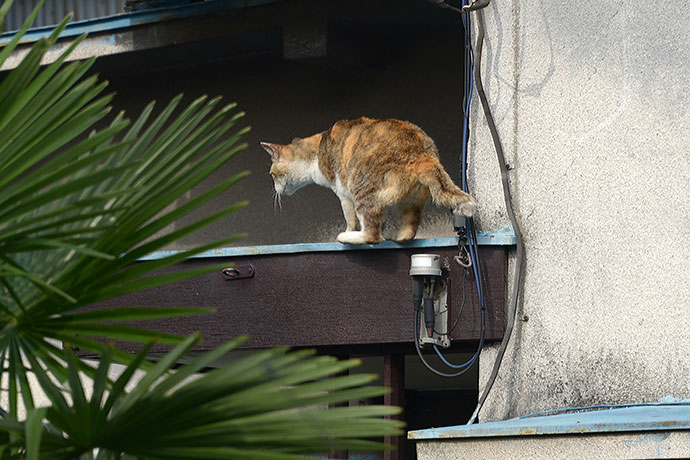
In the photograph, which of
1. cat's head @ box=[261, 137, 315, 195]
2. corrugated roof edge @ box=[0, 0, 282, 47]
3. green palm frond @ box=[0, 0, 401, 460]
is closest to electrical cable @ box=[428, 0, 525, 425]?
cat's head @ box=[261, 137, 315, 195]

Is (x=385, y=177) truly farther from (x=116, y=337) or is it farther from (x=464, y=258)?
(x=116, y=337)

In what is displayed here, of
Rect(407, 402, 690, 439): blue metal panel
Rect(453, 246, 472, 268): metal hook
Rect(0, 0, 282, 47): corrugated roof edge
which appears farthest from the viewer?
Rect(0, 0, 282, 47): corrugated roof edge

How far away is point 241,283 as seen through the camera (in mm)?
7371

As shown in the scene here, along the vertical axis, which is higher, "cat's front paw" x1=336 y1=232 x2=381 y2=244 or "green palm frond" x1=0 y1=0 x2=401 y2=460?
"cat's front paw" x1=336 y1=232 x2=381 y2=244

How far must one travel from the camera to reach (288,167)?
8.05m

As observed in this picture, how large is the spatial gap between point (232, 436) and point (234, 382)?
108 millimetres

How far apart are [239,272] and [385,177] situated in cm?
120

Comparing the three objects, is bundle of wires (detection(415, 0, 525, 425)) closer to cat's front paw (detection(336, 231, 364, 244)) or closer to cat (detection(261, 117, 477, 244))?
cat (detection(261, 117, 477, 244))

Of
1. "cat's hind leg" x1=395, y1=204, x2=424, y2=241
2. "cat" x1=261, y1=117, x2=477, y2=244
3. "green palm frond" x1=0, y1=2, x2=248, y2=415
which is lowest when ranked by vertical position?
"green palm frond" x1=0, y1=2, x2=248, y2=415

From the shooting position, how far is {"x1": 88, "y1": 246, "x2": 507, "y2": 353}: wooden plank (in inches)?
266

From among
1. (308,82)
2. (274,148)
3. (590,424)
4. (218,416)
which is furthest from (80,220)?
(308,82)

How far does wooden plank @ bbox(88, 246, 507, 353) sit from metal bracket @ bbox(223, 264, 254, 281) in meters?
0.03

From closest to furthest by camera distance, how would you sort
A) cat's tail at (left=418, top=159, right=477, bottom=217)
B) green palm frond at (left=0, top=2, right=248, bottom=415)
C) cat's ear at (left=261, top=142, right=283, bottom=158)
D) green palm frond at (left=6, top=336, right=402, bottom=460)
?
1. green palm frond at (left=6, top=336, right=402, bottom=460)
2. green palm frond at (left=0, top=2, right=248, bottom=415)
3. cat's tail at (left=418, top=159, right=477, bottom=217)
4. cat's ear at (left=261, top=142, right=283, bottom=158)

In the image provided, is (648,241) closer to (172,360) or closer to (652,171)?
(652,171)
